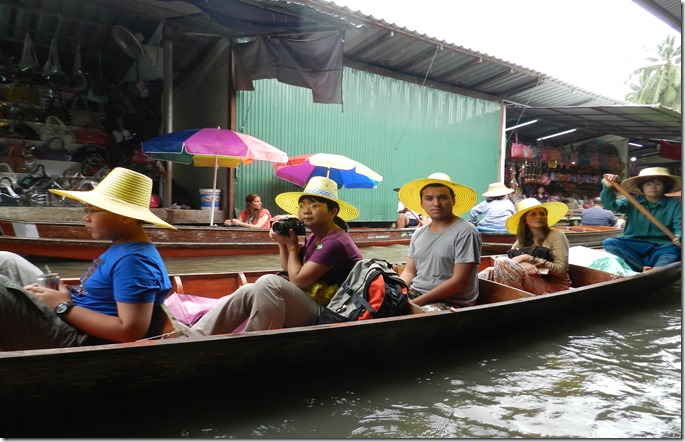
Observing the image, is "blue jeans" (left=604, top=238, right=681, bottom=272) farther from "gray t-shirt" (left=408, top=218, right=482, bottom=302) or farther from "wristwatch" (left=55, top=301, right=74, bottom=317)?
"wristwatch" (left=55, top=301, right=74, bottom=317)

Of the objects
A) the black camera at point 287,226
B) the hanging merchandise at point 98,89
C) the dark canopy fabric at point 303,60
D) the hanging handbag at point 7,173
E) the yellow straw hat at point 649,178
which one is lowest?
the black camera at point 287,226

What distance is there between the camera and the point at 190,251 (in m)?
7.39

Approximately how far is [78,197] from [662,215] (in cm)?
620

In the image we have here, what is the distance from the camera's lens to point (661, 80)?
27.9 metres

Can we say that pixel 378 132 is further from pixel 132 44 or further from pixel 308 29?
pixel 132 44

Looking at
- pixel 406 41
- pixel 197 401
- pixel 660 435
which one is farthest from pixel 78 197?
pixel 406 41

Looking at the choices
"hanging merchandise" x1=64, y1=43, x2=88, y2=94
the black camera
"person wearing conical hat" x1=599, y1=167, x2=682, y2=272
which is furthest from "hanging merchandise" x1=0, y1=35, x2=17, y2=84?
"person wearing conical hat" x1=599, y1=167, x2=682, y2=272

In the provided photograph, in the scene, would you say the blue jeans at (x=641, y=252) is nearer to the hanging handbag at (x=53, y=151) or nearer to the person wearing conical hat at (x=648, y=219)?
the person wearing conical hat at (x=648, y=219)

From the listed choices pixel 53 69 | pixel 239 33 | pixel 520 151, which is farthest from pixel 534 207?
pixel 520 151

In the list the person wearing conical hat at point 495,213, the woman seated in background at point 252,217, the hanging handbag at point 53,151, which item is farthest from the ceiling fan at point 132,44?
the person wearing conical hat at point 495,213

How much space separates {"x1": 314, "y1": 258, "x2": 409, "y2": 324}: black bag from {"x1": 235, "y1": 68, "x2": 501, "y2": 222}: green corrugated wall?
260 inches

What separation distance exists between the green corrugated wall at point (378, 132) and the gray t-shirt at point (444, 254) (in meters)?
6.20

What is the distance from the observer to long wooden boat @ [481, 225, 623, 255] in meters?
8.91

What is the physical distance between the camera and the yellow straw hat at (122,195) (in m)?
2.14
